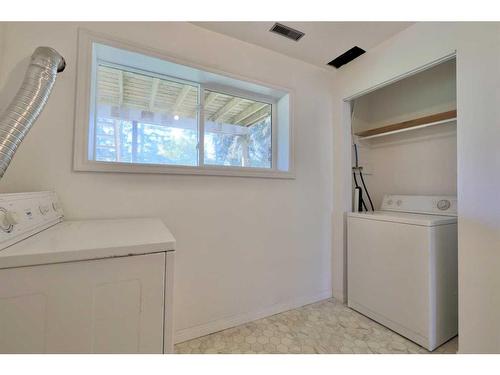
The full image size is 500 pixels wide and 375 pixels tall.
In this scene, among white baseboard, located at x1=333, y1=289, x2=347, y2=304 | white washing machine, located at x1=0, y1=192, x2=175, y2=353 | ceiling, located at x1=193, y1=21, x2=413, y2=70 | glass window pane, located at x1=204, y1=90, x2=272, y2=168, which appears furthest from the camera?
white baseboard, located at x1=333, y1=289, x2=347, y2=304

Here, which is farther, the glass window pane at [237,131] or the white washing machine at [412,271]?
the glass window pane at [237,131]

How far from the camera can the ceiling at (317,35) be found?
164cm

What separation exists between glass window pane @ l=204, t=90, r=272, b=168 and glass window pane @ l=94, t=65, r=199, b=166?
0.44 ft

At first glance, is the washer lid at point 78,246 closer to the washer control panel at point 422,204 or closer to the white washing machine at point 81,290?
the white washing machine at point 81,290

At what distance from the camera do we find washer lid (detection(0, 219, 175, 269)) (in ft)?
2.12

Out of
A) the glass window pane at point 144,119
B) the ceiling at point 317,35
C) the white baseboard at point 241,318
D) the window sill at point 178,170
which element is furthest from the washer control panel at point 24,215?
the ceiling at point 317,35

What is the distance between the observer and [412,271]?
5.09 ft

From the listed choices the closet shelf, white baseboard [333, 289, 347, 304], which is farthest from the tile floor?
the closet shelf

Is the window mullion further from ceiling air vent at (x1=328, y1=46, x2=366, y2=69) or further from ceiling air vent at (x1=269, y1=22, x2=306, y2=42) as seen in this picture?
ceiling air vent at (x1=328, y1=46, x2=366, y2=69)

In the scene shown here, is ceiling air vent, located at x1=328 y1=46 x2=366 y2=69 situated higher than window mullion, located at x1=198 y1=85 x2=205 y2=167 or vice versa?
ceiling air vent, located at x1=328 y1=46 x2=366 y2=69

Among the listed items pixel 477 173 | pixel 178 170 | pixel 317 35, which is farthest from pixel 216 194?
pixel 477 173

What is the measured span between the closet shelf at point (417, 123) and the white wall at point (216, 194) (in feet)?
1.47

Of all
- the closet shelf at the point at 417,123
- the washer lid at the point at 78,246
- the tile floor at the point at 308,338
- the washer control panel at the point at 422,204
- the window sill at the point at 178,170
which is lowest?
the tile floor at the point at 308,338
